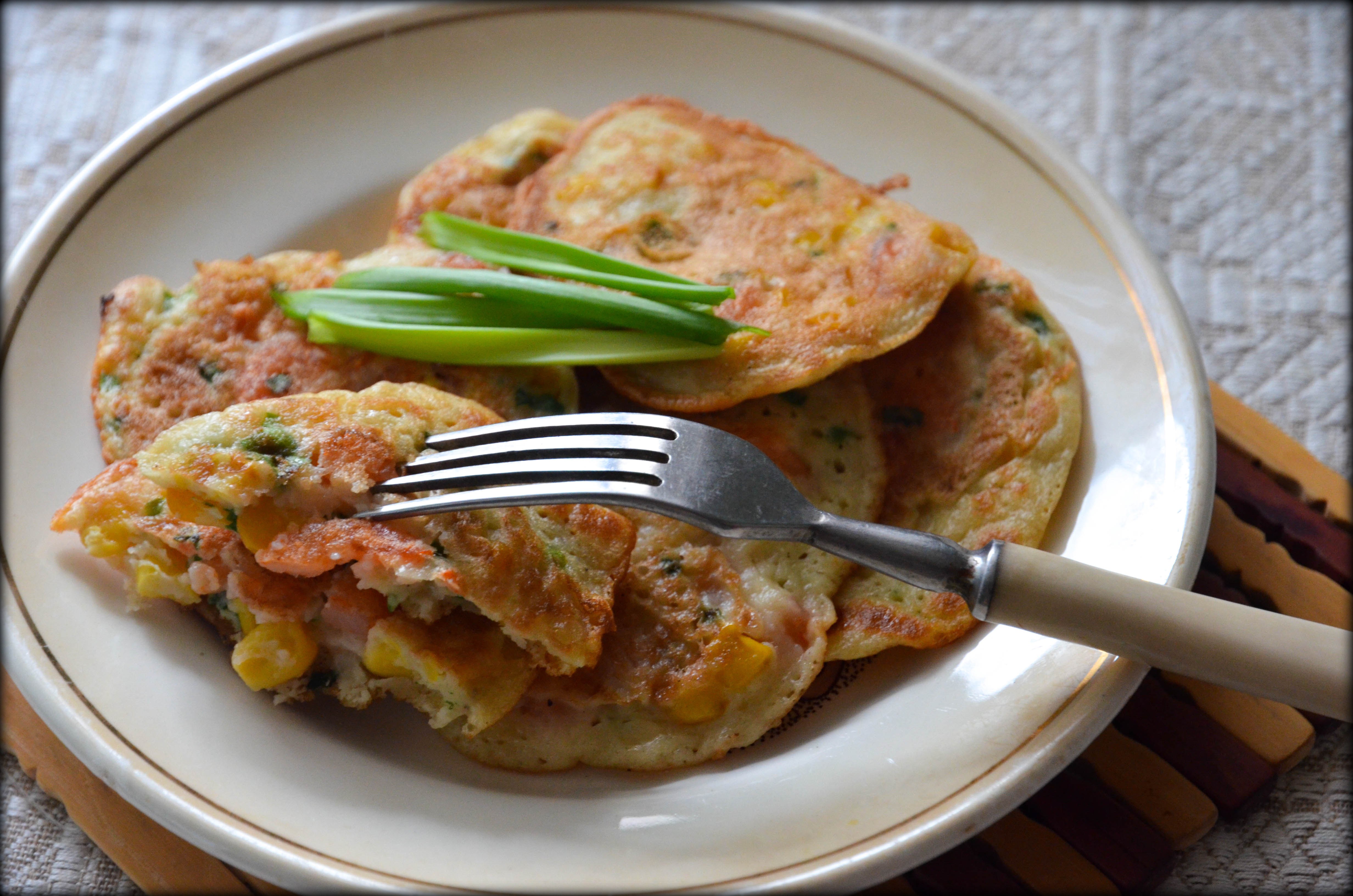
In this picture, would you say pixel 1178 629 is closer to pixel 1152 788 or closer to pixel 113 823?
pixel 1152 788

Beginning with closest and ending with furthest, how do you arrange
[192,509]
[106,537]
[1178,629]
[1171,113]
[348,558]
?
[1178,629], [348,558], [192,509], [106,537], [1171,113]

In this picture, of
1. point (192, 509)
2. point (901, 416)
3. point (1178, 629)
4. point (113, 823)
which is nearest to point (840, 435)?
point (901, 416)

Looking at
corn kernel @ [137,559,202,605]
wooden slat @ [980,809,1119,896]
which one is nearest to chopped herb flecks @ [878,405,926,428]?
wooden slat @ [980,809,1119,896]

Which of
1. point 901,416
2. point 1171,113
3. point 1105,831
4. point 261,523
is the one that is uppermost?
point 1171,113

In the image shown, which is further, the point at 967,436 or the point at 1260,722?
the point at 967,436

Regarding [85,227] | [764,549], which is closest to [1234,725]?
[764,549]

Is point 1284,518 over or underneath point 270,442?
over

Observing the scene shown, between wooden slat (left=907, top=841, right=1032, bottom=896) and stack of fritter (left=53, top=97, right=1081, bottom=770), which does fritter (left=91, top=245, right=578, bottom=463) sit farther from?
wooden slat (left=907, top=841, right=1032, bottom=896)

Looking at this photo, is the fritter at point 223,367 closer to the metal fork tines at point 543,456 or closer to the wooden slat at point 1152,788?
the metal fork tines at point 543,456
